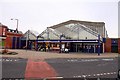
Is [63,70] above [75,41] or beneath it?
beneath

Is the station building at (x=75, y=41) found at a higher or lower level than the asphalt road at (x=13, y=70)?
higher

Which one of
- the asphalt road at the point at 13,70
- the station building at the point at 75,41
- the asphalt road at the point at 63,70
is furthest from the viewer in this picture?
the station building at the point at 75,41

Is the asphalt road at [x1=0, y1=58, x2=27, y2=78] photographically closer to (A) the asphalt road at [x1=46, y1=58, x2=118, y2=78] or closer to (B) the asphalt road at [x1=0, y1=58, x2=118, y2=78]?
(B) the asphalt road at [x1=0, y1=58, x2=118, y2=78]

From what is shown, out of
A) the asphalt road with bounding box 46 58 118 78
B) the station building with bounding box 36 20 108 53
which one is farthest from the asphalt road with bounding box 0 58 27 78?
the station building with bounding box 36 20 108 53

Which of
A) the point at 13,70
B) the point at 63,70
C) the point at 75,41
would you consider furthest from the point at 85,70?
the point at 75,41

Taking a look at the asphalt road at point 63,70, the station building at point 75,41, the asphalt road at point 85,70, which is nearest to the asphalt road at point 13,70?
the asphalt road at point 63,70

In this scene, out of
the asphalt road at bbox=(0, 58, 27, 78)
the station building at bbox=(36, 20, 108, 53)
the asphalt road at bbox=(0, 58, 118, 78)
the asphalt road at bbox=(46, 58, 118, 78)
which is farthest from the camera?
the station building at bbox=(36, 20, 108, 53)

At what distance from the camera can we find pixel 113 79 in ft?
42.3

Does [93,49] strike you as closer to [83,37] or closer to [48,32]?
[83,37]

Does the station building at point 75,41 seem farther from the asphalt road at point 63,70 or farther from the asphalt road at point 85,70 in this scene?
the asphalt road at point 63,70

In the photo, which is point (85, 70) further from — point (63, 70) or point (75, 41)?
point (75, 41)

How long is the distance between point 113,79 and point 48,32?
4770 centimetres

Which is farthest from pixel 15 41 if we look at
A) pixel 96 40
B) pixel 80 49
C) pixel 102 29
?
pixel 102 29

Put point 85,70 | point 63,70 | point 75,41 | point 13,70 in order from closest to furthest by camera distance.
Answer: point 13,70, point 63,70, point 85,70, point 75,41
